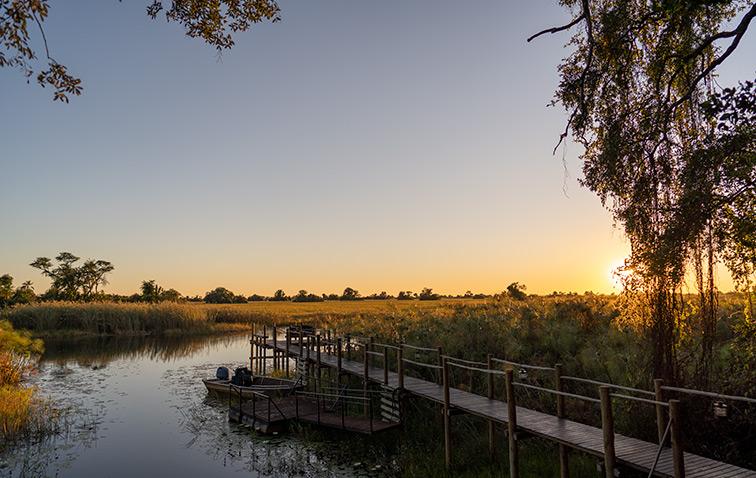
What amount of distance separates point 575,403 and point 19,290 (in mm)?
77912

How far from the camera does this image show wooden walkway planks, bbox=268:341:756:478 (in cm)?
762

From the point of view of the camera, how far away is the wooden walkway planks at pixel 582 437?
7621 mm

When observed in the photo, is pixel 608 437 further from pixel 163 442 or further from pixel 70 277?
pixel 70 277

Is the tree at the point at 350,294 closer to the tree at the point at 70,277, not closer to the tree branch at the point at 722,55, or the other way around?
the tree at the point at 70,277

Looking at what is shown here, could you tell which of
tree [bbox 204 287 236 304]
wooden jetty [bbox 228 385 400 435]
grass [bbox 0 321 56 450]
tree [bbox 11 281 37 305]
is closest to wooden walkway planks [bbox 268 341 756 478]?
wooden jetty [bbox 228 385 400 435]

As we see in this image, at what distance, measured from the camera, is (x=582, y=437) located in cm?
943

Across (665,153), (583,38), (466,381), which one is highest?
(583,38)

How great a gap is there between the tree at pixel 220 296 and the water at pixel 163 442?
8560 centimetres

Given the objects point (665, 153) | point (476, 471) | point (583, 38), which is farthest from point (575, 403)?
point (583, 38)

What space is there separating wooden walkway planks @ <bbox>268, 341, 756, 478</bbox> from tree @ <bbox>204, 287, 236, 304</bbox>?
4044 inches

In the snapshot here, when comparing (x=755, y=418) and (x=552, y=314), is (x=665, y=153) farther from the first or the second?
(x=552, y=314)

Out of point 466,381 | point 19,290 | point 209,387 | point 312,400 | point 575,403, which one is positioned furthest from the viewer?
point 19,290

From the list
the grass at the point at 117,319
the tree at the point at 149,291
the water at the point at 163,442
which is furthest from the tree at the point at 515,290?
the tree at the point at 149,291

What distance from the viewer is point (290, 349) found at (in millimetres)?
27156
